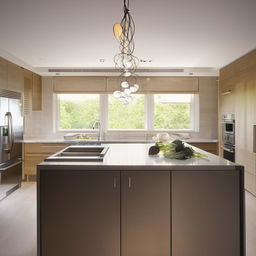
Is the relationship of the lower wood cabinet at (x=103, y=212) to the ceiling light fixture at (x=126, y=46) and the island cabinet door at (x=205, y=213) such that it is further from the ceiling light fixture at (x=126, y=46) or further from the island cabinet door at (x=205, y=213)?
the ceiling light fixture at (x=126, y=46)

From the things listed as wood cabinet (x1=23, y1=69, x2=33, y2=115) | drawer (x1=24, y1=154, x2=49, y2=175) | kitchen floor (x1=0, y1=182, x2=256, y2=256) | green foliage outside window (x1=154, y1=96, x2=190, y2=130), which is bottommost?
kitchen floor (x1=0, y1=182, x2=256, y2=256)

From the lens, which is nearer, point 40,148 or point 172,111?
point 40,148

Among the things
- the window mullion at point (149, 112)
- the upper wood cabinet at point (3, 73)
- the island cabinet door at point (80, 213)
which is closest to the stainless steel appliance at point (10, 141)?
the upper wood cabinet at point (3, 73)

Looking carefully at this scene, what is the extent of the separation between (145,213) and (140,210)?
0.15ft

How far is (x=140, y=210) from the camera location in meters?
1.97

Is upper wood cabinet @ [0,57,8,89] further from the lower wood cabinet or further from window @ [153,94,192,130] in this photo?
window @ [153,94,192,130]

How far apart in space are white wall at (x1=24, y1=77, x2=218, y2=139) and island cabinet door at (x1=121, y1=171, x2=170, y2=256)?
3.76 metres

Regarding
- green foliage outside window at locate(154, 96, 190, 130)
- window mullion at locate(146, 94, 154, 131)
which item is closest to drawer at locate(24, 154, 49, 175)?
window mullion at locate(146, 94, 154, 131)

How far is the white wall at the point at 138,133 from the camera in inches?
221

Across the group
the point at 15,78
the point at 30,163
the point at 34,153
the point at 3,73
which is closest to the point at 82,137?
the point at 34,153

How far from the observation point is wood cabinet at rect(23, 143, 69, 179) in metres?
5.00

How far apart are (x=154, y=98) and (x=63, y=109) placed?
2.10 meters

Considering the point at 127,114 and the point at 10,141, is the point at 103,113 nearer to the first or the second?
the point at 127,114

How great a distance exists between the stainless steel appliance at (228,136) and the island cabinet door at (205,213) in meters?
Result: 2.77
